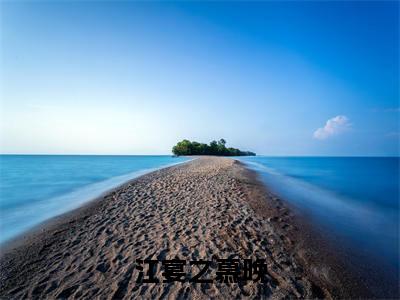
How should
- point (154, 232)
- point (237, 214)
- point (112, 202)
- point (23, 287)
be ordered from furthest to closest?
point (112, 202)
point (237, 214)
point (154, 232)
point (23, 287)

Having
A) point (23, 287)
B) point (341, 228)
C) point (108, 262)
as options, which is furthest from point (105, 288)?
point (341, 228)

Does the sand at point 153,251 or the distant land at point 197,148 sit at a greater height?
the distant land at point 197,148

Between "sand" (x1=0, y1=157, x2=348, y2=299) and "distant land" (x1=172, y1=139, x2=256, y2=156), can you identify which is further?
"distant land" (x1=172, y1=139, x2=256, y2=156)

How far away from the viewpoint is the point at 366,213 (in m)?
11.8

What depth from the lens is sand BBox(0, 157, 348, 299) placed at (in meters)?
3.95

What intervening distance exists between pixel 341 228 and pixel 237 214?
4.90 m

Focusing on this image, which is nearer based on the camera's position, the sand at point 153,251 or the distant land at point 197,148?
the sand at point 153,251

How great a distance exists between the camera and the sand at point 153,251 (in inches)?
155

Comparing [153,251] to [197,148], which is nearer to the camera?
[153,251]

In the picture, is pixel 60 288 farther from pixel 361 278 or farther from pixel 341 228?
pixel 341 228

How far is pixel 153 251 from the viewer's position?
5.19m

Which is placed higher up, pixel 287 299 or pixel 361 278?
pixel 287 299

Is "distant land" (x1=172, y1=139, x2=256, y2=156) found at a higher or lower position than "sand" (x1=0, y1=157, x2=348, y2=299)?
higher

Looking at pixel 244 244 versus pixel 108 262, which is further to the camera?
pixel 244 244
